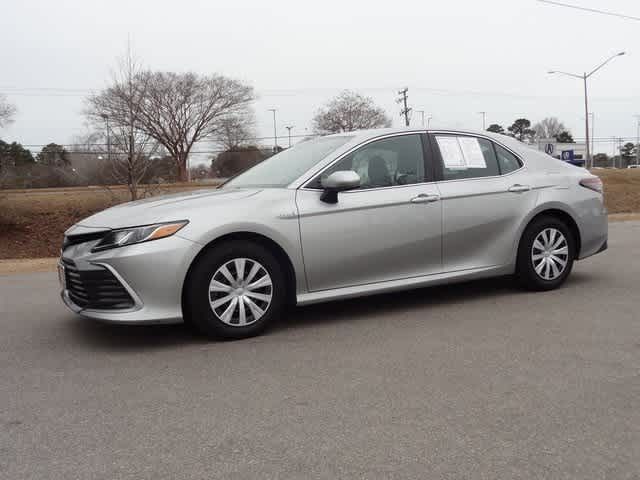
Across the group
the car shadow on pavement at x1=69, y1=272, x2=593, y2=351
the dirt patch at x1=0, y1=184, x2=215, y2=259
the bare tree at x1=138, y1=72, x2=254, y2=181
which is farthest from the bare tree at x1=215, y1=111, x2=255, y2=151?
the car shadow on pavement at x1=69, y1=272, x2=593, y2=351

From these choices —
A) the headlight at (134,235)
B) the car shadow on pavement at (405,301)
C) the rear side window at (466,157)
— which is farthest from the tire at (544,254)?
the headlight at (134,235)

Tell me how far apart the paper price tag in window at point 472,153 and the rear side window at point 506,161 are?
0.21 metres

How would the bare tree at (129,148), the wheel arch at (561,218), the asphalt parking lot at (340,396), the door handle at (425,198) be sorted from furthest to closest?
the bare tree at (129,148), the wheel arch at (561,218), the door handle at (425,198), the asphalt parking lot at (340,396)

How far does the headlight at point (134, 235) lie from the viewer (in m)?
4.48

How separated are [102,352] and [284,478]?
2413 mm

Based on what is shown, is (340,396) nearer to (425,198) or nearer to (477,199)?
(425,198)

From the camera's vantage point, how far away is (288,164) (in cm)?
567

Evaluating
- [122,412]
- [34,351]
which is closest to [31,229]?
[34,351]

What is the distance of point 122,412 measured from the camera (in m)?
3.35

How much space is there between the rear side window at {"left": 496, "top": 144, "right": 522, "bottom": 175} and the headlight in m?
3.25

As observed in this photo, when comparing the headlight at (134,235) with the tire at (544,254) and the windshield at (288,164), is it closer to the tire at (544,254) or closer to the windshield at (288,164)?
the windshield at (288,164)

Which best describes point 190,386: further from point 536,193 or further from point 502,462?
point 536,193

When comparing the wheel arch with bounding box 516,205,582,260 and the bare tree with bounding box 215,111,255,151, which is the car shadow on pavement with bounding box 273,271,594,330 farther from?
the bare tree with bounding box 215,111,255,151

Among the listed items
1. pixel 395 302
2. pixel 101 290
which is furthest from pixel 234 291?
pixel 395 302
